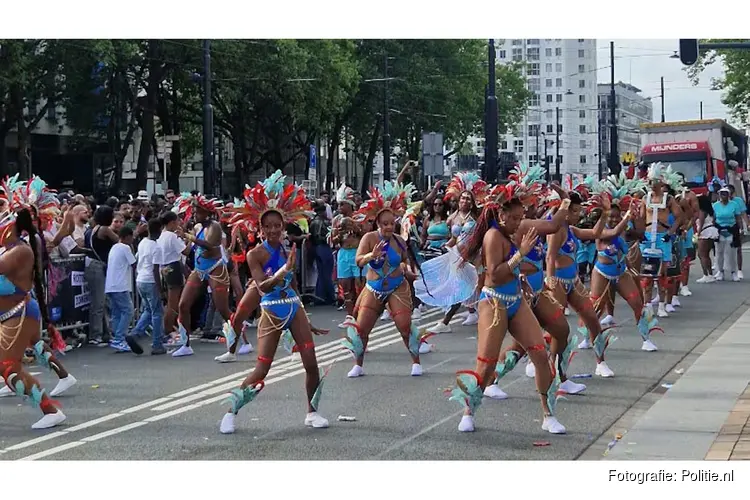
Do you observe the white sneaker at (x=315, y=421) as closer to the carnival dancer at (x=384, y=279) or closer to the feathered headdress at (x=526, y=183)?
the feathered headdress at (x=526, y=183)

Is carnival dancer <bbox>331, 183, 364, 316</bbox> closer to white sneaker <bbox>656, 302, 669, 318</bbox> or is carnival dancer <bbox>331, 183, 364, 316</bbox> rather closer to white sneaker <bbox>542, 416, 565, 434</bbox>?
white sneaker <bbox>656, 302, 669, 318</bbox>

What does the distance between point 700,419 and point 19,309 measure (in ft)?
18.5

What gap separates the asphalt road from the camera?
27.2ft

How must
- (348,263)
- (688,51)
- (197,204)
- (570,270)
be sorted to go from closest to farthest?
(570,270)
(197,204)
(348,263)
(688,51)

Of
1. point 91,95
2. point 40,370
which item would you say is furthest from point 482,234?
point 91,95

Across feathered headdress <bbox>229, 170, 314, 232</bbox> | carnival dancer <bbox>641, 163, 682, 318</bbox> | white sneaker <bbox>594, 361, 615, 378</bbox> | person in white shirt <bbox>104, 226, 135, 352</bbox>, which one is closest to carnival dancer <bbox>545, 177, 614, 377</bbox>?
white sneaker <bbox>594, 361, 615, 378</bbox>

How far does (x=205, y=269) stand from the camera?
45.4 feet

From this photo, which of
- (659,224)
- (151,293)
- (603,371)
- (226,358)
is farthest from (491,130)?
(603,371)

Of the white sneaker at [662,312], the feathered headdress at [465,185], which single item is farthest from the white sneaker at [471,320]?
the feathered headdress at [465,185]

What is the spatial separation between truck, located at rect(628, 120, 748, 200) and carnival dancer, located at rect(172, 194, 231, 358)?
25006 mm

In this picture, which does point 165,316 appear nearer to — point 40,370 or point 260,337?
point 40,370

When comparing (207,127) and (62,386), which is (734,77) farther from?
(62,386)

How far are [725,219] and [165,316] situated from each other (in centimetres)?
1257

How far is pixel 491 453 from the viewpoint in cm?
808
